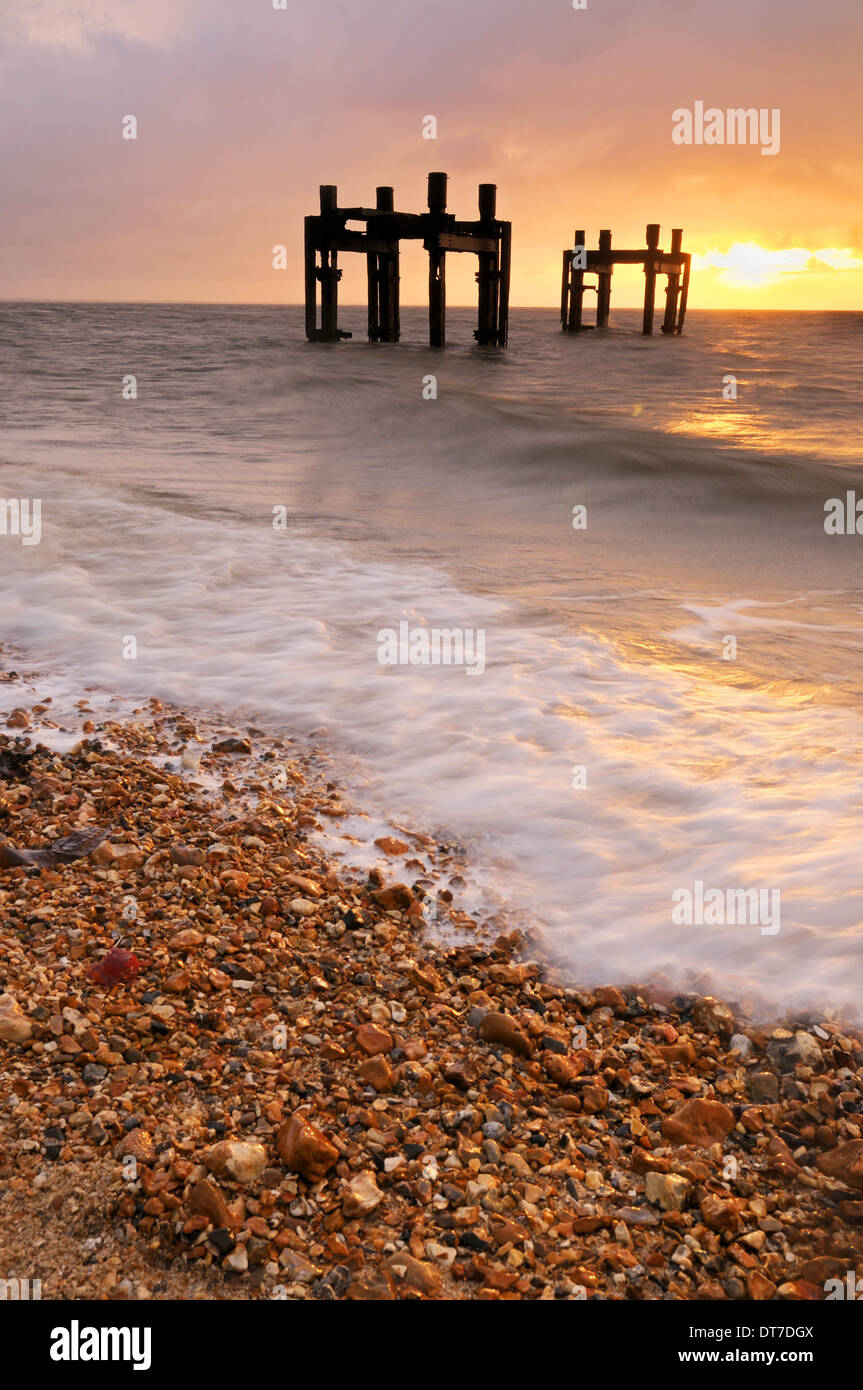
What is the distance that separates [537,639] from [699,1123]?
3675 mm

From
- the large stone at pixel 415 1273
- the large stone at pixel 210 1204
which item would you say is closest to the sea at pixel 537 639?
the large stone at pixel 415 1273

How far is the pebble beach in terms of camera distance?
2.00 m

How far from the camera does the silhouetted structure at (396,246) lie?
69.8 feet

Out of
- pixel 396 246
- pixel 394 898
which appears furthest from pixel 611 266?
pixel 394 898

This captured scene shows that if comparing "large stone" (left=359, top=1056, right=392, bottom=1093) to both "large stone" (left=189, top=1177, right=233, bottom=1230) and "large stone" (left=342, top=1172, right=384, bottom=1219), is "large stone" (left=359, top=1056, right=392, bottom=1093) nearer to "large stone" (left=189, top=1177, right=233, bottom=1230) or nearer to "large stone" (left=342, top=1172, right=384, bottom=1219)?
"large stone" (left=342, top=1172, right=384, bottom=1219)

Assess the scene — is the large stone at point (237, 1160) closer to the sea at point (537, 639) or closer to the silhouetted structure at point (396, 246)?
the sea at point (537, 639)

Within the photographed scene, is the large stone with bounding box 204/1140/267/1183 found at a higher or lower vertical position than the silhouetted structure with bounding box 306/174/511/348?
lower

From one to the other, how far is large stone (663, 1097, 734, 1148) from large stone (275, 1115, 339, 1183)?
812mm

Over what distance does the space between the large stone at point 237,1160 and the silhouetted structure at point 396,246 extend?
21728 millimetres

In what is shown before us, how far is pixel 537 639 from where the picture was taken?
5.78 m

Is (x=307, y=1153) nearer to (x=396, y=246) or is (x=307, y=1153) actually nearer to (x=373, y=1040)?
(x=373, y=1040)

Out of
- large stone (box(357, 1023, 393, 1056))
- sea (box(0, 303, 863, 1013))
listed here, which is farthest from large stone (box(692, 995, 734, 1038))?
large stone (box(357, 1023, 393, 1056))

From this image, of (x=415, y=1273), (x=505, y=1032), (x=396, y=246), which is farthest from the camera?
(x=396, y=246)
